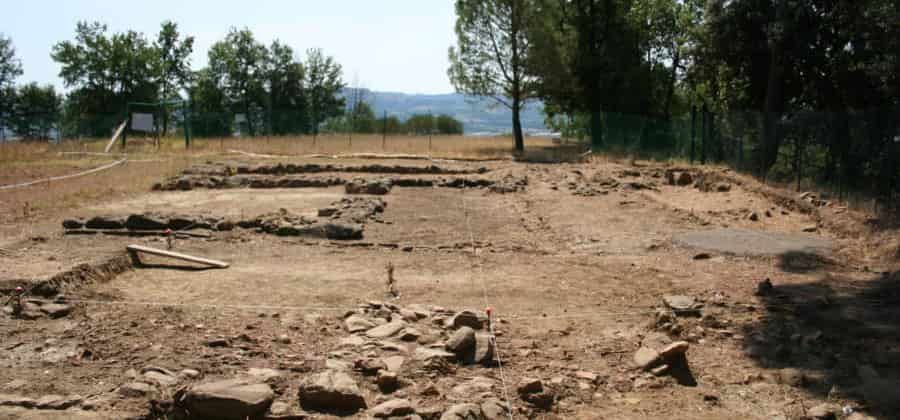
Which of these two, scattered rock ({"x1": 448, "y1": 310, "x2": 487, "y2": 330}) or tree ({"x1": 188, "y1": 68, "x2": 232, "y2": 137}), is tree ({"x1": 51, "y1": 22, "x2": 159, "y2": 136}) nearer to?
tree ({"x1": 188, "y1": 68, "x2": 232, "y2": 137})

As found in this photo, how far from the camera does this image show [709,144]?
24.3 m

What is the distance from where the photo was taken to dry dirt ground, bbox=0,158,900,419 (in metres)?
5.25

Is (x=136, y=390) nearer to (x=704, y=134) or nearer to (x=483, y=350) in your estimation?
(x=483, y=350)

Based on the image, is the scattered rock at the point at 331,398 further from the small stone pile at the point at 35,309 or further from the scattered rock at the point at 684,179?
the scattered rock at the point at 684,179

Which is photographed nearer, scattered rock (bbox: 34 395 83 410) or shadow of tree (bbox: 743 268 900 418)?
scattered rock (bbox: 34 395 83 410)

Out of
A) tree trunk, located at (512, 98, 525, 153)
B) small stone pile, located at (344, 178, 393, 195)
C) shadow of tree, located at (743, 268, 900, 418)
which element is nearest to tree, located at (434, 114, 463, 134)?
tree trunk, located at (512, 98, 525, 153)

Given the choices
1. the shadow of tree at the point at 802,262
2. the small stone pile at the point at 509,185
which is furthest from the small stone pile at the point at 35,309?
the small stone pile at the point at 509,185

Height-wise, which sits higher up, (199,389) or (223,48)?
(223,48)

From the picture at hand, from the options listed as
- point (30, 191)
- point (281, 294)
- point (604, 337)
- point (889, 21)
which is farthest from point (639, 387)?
point (30, 191)

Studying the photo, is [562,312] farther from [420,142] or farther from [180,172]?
[420,142]

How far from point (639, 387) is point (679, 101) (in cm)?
4113

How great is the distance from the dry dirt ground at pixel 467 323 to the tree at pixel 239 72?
50.6 m

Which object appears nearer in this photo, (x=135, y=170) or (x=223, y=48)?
(x=135, y=170)

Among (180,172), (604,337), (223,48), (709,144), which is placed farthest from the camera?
(223,48)
